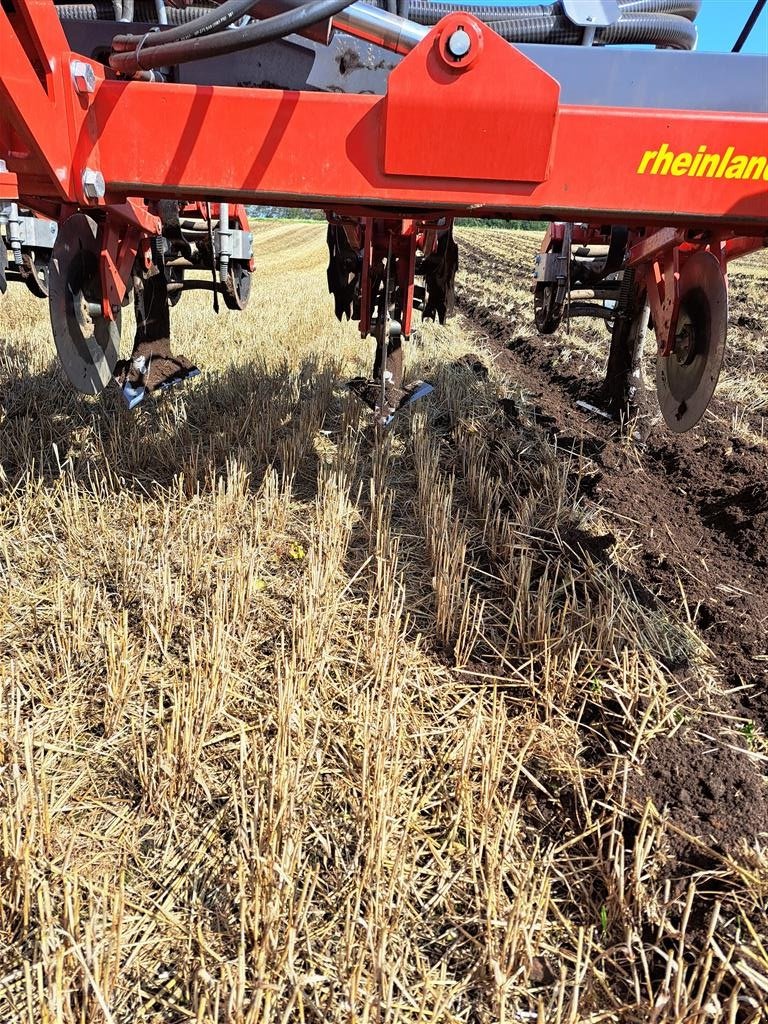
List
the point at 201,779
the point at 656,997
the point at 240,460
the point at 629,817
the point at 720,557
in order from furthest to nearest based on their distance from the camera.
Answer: the point at 240,460, the point at 720,557, the point at 201,779, the point at 629,817, the point at 656,997

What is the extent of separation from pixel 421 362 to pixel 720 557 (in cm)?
431

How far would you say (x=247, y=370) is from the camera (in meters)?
5.94

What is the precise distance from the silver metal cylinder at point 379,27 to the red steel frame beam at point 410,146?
55cm

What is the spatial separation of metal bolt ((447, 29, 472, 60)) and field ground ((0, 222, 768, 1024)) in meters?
1.69

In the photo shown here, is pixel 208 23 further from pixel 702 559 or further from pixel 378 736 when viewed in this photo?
pixel 702 559

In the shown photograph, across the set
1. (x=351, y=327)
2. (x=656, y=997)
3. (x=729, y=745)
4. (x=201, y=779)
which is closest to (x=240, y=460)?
(x=201, y=779)

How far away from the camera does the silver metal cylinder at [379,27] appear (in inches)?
93.4

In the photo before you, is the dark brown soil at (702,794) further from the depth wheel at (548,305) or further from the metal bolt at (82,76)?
the depth wheel at (548,305)

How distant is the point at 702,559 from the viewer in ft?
10.1

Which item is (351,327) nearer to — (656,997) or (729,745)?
(729,745)

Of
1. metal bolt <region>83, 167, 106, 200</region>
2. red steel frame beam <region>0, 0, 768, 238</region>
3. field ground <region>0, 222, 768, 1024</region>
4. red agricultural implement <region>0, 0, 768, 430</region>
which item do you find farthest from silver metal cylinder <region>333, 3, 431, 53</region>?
field ground <region>0, 222, 768, 1024</region>

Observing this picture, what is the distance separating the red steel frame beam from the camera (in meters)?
2.01

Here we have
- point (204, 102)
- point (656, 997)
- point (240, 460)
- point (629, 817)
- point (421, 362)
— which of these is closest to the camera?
point (656, 997)

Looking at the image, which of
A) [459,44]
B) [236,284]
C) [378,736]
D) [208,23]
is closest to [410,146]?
[459,44]
